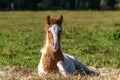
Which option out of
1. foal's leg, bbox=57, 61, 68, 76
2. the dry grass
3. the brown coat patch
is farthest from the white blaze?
the dry grass

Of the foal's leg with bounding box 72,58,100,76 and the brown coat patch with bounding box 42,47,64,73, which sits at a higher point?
the brown coat patch with bounding box 42,47,64,73

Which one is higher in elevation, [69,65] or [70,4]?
[69,65]

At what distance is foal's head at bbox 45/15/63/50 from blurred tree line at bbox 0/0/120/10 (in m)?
65.6

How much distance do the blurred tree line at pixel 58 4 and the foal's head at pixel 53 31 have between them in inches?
2584

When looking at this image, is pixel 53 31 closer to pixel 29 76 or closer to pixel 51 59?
pixel 51 59

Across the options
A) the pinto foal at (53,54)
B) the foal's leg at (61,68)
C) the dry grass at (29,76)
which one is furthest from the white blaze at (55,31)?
the dry grass at (29,76)

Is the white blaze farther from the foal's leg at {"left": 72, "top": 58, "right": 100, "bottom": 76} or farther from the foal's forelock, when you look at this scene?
the foal's leg at {"left": 72, "top": 58, "right": 100, "bottom": 76}

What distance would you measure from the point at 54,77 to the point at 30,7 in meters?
67.5

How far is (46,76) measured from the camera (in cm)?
934

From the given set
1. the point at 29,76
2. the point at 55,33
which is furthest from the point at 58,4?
the point at 55,33

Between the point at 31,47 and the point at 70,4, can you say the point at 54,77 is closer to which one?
the point at 31,47

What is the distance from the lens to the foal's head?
9250mm

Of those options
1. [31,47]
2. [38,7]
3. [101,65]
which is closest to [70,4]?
[38,7]

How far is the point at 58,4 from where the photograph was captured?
81312 millimetres
